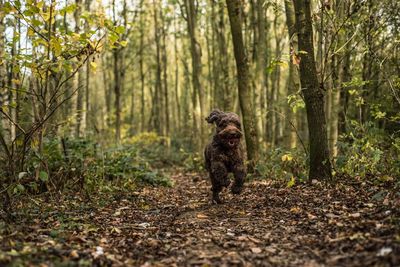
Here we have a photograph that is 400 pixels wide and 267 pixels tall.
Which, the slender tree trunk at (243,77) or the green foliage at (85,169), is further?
the slender tree trunk at (243,77)

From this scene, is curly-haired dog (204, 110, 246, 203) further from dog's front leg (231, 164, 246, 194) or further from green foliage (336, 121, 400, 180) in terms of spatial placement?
green foliage (336, 121, 400, 180)

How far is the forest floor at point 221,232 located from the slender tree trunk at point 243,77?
331 centimetres

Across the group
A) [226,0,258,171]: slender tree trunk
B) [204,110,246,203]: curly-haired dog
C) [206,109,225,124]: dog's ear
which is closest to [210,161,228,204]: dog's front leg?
[204,110,246,203]: curly-haired dog

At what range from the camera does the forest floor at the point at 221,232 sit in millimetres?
3846

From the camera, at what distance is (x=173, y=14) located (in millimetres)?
26016

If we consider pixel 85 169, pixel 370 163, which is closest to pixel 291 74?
pixel 370 163

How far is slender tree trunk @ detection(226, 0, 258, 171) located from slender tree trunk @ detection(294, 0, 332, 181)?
3.03 meters

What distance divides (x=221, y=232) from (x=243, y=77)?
244 inches

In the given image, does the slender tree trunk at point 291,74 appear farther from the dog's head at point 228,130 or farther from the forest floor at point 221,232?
the forest floor at point 221,232

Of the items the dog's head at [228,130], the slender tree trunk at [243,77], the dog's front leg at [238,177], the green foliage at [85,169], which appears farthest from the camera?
the slender tree trunk at [243,77]

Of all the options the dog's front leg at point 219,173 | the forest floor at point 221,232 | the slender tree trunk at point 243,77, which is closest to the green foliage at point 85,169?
the forest floor at point 221,232

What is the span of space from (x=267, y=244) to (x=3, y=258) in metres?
2.73

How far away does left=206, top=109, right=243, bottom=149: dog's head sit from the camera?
21.4 ft

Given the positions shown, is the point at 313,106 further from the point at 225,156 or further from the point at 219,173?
the point at 219,173
